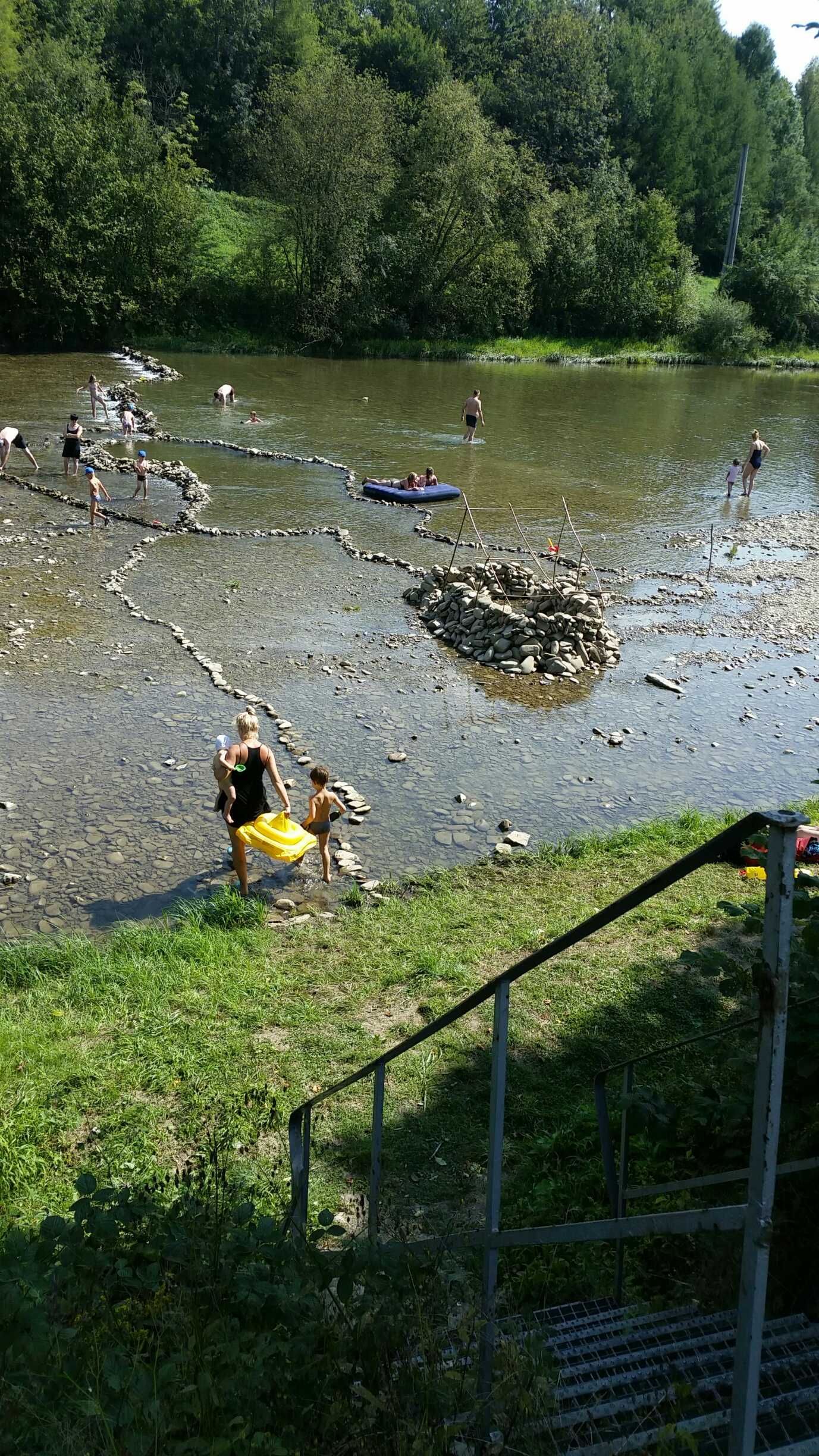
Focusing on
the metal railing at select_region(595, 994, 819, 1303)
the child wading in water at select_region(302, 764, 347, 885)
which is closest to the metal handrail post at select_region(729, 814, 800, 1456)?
the metal railing at select_region(595, 994, 819, 1303)

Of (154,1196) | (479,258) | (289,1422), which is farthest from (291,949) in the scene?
(479,258)

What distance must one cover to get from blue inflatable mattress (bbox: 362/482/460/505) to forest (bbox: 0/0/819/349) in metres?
35.0

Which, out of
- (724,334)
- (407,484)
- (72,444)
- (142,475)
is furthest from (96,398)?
(724,334)

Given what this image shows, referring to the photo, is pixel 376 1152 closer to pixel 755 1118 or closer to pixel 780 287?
pixel 755 1118

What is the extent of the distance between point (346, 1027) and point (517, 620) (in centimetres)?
1098

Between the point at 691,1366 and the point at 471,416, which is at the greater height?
the point at 471,416

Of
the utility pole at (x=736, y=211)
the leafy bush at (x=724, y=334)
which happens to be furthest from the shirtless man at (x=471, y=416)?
the utility pole at (x=736, y=211)

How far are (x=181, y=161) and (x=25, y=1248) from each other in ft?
226

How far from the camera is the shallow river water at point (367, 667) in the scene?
38.2 feet

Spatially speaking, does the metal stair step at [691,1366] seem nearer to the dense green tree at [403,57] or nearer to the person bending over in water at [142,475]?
the person bending over in water at [142,475]

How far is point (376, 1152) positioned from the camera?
446cm

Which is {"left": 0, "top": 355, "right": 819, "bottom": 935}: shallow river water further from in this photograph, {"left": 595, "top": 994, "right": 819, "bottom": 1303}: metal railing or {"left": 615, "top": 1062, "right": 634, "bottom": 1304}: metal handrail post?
{"left": 615, "top": 1062, "right": 634, "bottom": 1304}: metal handrail post

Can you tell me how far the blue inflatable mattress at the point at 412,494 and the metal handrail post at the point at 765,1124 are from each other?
26898 mm

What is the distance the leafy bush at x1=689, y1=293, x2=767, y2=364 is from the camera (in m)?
72.5
